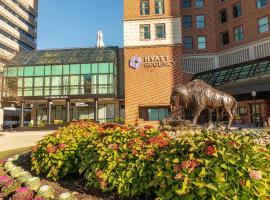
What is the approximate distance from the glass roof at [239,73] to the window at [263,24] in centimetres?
836

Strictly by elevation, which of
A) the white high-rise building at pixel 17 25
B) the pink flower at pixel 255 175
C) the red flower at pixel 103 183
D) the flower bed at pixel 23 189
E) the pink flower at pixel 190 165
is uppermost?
the white high-rise building at pixel 17 25

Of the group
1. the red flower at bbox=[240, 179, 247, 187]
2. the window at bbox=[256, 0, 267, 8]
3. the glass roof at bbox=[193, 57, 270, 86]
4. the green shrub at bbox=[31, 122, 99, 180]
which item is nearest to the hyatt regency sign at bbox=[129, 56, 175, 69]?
the glass roof at bbox=[193, 57, 270, 86]

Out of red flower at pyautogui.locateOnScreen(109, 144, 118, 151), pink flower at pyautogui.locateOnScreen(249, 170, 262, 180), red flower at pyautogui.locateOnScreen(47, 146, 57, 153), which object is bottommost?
red flower at pyautogui.locateOnScreen(47, 146, 57, 153)

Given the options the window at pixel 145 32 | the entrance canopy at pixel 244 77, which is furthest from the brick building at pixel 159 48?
the entrance canopy at pixel 244 77

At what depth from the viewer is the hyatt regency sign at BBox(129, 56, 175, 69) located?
40.2 meters

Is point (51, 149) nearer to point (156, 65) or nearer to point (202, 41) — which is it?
point (156, 65)

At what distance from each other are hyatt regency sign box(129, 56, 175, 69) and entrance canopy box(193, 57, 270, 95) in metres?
6.42

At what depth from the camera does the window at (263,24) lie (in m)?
40.6

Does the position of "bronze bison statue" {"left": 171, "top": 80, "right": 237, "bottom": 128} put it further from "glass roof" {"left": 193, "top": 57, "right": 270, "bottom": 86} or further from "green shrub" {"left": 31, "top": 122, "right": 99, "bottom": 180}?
"glass roof" {"left": 193, "top": 57, "right": 270, "bottom": 86}

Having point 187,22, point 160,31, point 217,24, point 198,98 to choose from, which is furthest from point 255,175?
point 217,24

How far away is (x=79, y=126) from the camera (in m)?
11.0

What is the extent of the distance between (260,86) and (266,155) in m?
30.4

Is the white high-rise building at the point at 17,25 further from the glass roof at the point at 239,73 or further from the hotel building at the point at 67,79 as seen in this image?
the glass roof at the point at 239,73

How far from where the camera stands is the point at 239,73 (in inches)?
1435
